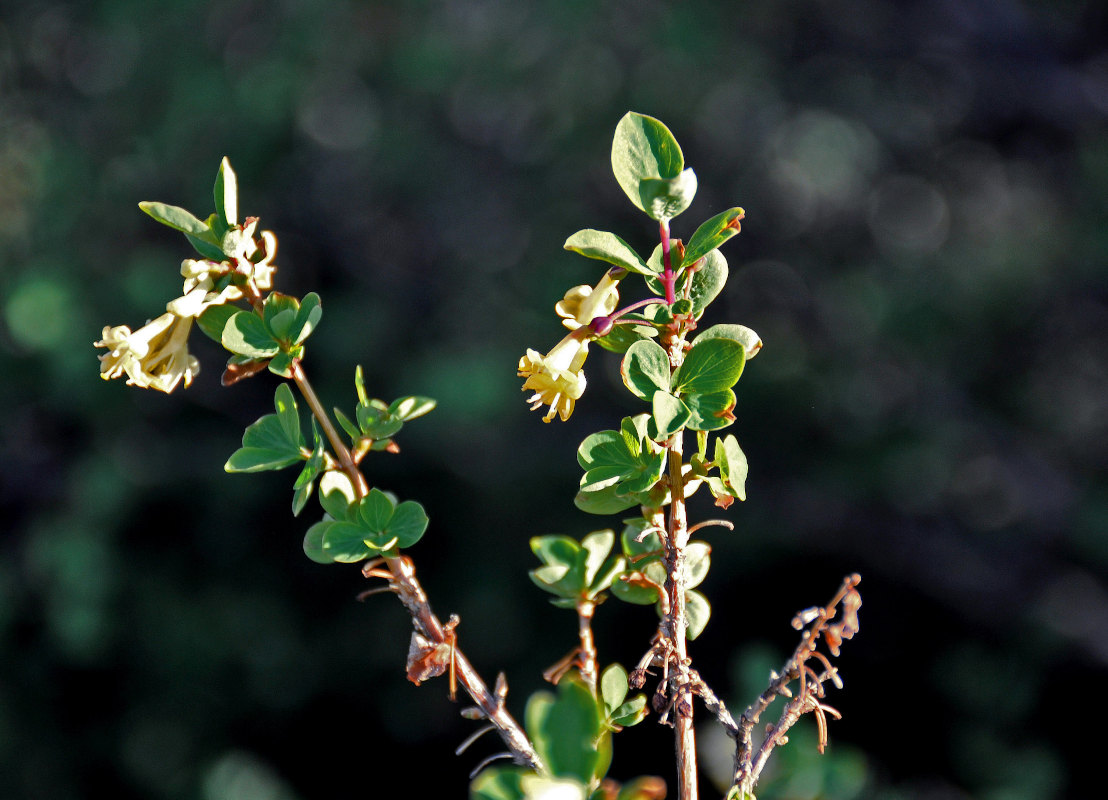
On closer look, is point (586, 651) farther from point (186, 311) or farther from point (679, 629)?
point (186, 311)

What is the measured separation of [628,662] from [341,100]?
1.25 m

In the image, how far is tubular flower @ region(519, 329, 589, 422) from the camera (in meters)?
0.34

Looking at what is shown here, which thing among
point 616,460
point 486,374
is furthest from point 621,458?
point 486,374

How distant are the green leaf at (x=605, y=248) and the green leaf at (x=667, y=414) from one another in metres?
0.04

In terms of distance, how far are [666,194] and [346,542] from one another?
0.54 feet

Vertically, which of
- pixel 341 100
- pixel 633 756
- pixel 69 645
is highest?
pixel 341 100

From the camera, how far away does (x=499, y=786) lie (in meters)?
0.23

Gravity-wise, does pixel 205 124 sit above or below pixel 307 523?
above

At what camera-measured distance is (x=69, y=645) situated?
1573 mm

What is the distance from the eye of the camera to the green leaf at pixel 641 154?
0.31m

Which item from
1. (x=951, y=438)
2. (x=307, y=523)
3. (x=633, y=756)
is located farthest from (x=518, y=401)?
(x=951, y=438)

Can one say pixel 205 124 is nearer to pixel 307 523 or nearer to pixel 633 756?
pixel 307 523

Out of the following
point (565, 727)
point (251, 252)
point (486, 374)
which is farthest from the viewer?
point (486, 374)

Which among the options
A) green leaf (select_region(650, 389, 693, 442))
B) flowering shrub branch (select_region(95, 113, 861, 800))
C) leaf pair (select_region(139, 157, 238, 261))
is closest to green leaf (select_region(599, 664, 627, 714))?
flowering shrub branch (select_region(95, 113, 861, 800))
